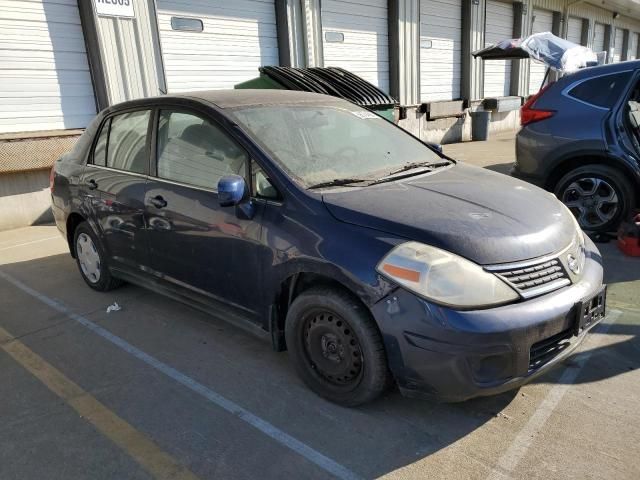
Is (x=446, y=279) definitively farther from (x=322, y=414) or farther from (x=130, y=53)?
(x=130, y=53)

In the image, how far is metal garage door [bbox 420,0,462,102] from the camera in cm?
1430

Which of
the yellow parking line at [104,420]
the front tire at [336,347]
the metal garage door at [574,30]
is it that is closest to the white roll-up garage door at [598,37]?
the metal garage door at [574,30]

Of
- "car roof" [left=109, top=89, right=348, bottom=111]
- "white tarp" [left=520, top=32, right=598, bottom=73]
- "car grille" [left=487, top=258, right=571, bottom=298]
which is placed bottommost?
"car grille" [left=487, top=258, right=571, bottom=298]

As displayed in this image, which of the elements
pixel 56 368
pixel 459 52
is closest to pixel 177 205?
pixel 56 368

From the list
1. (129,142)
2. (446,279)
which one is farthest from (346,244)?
(129,142)

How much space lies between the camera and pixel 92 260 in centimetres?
453

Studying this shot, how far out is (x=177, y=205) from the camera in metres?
3.37

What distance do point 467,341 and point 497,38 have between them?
56.9 feet

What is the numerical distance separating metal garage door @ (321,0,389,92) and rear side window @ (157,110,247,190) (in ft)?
27.5

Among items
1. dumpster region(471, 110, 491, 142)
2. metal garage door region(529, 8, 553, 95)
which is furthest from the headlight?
metal garage door region(529, 8, 553, 95)

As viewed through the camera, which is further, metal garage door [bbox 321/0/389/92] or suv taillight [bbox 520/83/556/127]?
metal garage door [bbox 321/0/389/92]

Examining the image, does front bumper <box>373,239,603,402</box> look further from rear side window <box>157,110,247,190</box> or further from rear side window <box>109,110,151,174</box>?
rear side window <box>109,110,151,174</box>

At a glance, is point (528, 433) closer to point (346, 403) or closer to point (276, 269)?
point (346, 403)

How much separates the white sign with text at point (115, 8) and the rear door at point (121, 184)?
4195 millimetres
